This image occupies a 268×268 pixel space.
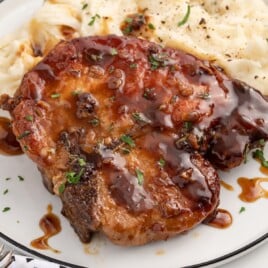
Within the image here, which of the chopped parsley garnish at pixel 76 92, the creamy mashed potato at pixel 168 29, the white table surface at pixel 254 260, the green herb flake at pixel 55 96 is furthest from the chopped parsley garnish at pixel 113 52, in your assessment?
the white table surface at pixel 254 260

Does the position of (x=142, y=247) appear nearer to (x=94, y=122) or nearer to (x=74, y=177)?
(x=74, y=177)

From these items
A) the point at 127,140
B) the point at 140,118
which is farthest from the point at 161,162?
the point at 140,118

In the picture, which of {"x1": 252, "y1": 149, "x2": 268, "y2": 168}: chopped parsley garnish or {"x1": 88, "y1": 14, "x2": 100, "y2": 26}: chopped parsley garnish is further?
{"x1": 88, "y1": 14, "x2": 100, "y2": 26}: chopped parsley garnish

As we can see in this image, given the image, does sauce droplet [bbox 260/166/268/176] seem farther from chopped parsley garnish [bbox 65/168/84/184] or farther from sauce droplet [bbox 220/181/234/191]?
chopped parsley garnish [bbox 65/168/84/184]

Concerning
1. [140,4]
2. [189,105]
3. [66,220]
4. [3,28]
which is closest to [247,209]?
[189,105]

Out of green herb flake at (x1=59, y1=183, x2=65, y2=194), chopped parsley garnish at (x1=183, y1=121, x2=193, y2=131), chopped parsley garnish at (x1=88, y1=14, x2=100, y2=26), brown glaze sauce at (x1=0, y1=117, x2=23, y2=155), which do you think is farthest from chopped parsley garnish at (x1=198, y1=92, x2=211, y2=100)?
brown glaze sauce at (x1=0, y1=117, x2=23, y2=155)
